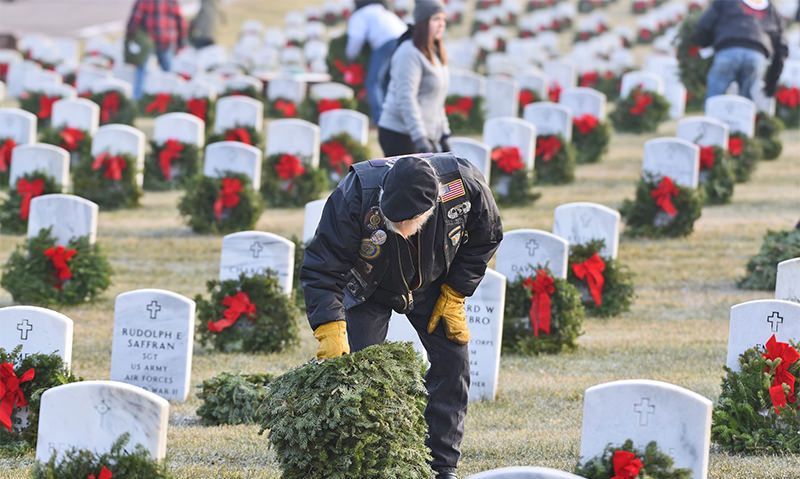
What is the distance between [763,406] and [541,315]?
224 centimetres

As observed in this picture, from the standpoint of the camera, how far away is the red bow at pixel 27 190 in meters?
11.5

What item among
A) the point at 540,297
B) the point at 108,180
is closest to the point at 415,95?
the point at 540,297

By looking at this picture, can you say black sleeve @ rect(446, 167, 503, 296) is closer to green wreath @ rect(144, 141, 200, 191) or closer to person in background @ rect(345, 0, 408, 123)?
green wreath @ rect(144, 141, 200, 191)

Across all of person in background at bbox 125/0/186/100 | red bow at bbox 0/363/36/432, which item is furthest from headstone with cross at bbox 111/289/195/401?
person in background at bbox 125/0/186/100

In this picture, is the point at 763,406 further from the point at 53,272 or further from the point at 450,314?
the point at 53,272

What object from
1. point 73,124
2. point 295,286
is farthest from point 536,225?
point 73,124

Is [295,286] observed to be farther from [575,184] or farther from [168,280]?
[575,184]

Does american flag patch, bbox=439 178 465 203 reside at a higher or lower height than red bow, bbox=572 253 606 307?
higher

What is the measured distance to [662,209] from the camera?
38.3ft

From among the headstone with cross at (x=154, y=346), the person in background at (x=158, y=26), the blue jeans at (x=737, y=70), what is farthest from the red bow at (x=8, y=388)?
the person in background at (x=158, y=26)

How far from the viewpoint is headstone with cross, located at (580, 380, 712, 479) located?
5215 mm

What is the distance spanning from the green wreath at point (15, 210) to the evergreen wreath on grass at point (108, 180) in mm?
1024

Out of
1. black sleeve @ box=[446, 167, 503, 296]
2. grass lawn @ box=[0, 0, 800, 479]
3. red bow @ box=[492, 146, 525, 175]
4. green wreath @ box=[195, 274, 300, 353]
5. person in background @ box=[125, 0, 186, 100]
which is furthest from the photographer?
person in background @ box=[125, 0, 186, 100]

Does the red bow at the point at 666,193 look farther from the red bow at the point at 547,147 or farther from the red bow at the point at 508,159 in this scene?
the red bow at the point at 547,147
